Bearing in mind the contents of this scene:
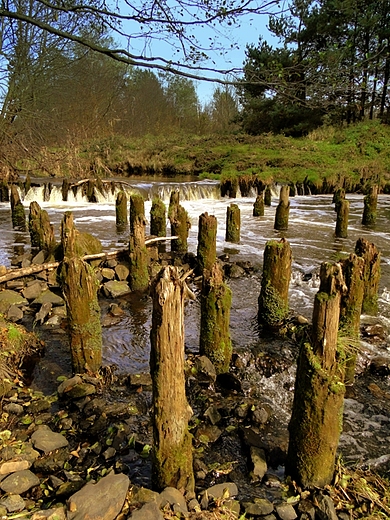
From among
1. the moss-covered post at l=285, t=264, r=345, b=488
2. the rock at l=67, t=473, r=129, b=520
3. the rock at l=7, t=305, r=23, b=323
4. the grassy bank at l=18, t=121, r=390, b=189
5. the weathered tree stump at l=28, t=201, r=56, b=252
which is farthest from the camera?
the grassy bank at l=18, t=121, r=390, b=189

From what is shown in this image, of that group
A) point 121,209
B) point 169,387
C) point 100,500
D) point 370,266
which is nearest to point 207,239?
point 370,266

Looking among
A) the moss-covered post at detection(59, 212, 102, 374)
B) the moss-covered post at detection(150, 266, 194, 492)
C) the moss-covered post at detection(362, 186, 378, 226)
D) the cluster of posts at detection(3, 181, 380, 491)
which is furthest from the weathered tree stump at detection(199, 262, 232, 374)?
the moss-covered post at detection(362, 186, 378, 226)

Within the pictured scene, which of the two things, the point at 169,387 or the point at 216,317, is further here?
the point at 216,317

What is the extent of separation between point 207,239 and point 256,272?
1814mm

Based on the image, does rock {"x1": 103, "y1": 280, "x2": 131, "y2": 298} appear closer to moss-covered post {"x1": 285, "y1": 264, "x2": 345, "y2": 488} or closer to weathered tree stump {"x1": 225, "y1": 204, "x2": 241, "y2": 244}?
weathered tree stump {"x1": 225, "y1": 204, "x2": 241, "y2": 244}

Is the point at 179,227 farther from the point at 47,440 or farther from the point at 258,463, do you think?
the point at 258,463

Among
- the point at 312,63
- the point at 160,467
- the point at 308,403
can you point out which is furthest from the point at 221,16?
the point at 160,467

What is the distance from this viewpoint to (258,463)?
3557 millimetres

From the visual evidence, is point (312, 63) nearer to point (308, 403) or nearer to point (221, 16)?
point (221, 16)

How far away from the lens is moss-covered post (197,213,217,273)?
8.52 m

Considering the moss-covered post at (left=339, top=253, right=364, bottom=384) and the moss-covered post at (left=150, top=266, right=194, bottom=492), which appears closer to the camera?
the moss-covered post at (left=150, top=266, right=194, bottom=492)

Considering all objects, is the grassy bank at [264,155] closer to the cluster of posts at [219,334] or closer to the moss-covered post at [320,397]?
the cluster of posts at [219,334]

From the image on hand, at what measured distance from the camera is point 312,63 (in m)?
5.10

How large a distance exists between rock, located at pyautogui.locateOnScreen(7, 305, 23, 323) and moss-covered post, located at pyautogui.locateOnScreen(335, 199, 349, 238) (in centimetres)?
1007
